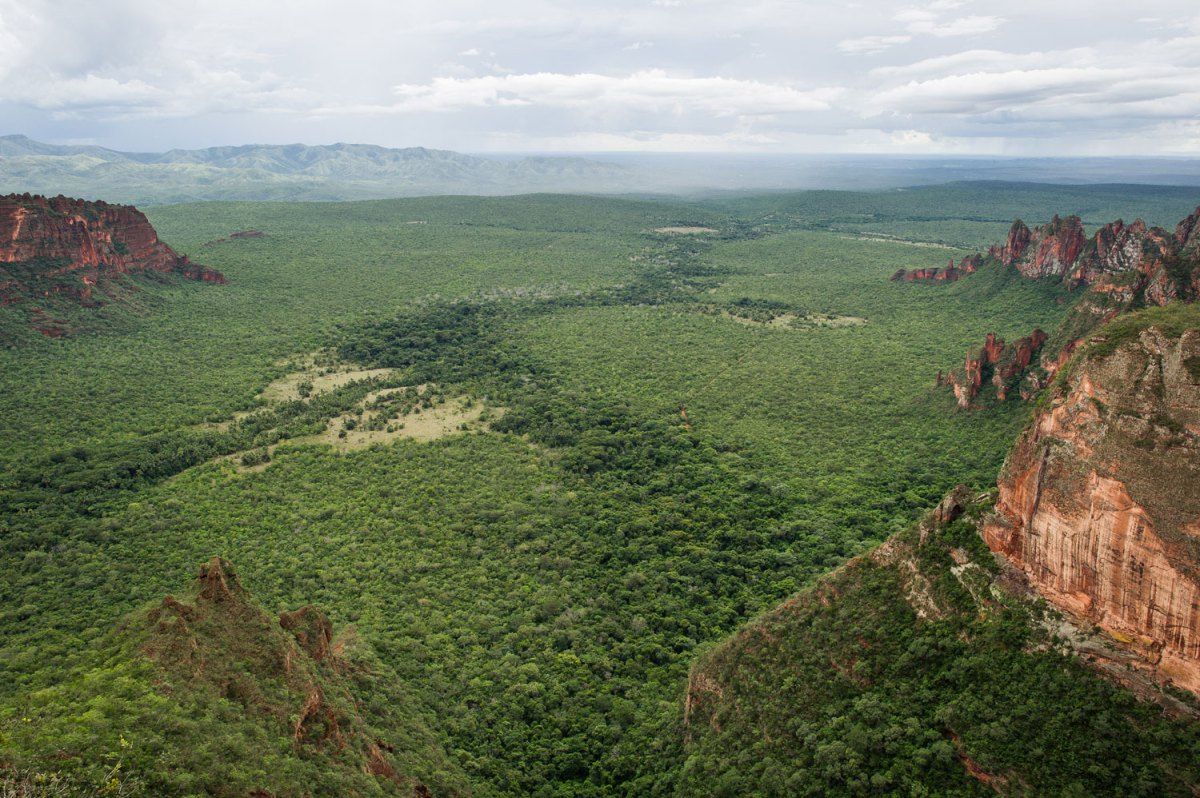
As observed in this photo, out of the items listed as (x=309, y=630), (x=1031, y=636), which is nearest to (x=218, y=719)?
(x=309, y=630)

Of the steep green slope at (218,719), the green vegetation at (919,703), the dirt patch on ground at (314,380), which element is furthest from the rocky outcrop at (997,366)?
the dirt patch on ground at (314,380)

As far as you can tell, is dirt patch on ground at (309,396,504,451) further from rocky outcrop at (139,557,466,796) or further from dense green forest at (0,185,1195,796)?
rocky outcrop at (139,557,466,796)

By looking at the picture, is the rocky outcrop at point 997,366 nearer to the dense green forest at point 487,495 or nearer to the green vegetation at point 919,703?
the dense green forest at point 487,495

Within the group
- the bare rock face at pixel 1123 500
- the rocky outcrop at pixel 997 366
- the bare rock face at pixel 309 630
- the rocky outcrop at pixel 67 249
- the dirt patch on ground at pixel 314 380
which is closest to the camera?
the bare rock face at pixel 1123 500

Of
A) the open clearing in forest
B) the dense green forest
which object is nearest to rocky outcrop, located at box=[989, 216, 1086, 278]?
the dense green forest

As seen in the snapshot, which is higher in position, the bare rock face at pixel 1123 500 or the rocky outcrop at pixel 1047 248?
the rocky outcrop at pixel 1047 248

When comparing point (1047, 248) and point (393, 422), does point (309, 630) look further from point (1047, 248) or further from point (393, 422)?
point (1047, 248)

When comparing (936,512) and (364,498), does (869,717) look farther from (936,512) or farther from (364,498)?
(364,498)
